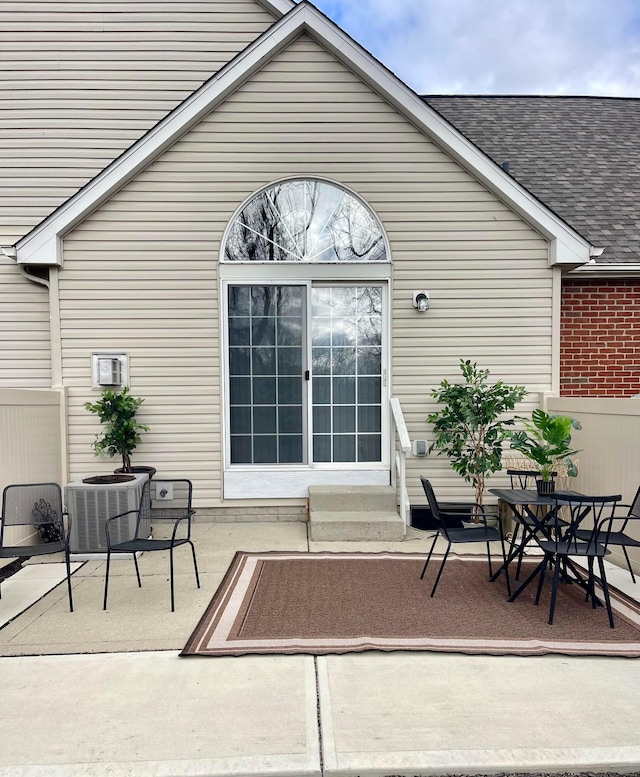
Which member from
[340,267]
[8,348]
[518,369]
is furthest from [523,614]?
[8,348]

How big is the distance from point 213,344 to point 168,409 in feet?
2.97

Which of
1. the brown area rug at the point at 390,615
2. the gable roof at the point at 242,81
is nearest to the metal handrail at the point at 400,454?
the brown area rug at the point at 390,615

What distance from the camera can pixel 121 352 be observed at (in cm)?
610

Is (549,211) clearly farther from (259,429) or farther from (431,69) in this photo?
(431,69)

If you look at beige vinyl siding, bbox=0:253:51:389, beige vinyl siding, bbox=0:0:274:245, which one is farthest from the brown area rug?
beige vinyl siding, bbox=0:0:274:245

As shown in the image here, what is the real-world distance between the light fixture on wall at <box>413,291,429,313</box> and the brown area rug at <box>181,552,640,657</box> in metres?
2.83

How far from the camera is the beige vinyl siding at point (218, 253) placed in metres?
6.03

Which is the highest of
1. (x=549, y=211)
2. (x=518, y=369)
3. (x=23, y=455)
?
(x=549, y=211)

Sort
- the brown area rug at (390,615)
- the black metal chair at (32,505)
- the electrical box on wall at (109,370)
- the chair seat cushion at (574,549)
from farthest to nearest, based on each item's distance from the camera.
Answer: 1. the electrical box on wall at (109,370)
2. the black metal chair at (32,505)
3. the chair seat cushion at (574,549)
4. the brown area rug at (390,615)

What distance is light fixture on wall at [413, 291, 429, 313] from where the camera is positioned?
609 cm

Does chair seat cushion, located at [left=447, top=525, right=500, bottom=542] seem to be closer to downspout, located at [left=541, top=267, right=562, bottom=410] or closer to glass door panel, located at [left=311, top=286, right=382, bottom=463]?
glass door panel, located at [left=311, top=286, right=382, bottom=463]

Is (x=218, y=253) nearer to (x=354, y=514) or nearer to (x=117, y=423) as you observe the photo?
(x=117, y=423)

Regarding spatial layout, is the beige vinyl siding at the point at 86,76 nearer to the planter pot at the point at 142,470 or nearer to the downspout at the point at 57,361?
the downspout at the point at 57,361

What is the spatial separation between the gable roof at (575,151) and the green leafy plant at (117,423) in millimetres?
5609
